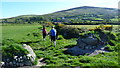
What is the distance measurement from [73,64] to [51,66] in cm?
160

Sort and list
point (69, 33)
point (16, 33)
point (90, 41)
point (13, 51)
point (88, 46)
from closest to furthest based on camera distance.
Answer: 1. point (13, 51)
2. point (88, 46)
3. point (90, 41)
4. point (69, 33)
5. point (16, 33)

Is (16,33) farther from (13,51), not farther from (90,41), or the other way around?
(13,51)

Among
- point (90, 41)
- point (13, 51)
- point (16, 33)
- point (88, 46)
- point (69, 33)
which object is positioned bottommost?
point (16, 33)

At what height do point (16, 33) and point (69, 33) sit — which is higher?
point (69, 33)

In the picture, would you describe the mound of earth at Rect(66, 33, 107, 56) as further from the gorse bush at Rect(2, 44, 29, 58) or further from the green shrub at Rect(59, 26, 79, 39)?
the green shrub at Rect(59, 26, 79, 39)

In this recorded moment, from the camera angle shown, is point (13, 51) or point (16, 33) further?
point (16, 33)

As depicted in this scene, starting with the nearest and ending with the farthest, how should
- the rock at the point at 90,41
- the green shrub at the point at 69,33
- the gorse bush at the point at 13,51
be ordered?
the gorse bush at the point at 13,51 < the rock at the point at 90,41 < the green shrub at the point at 69,33

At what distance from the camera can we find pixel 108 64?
11.5 meters

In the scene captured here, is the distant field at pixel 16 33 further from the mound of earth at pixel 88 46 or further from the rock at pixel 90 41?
the rock at pixel 90 41

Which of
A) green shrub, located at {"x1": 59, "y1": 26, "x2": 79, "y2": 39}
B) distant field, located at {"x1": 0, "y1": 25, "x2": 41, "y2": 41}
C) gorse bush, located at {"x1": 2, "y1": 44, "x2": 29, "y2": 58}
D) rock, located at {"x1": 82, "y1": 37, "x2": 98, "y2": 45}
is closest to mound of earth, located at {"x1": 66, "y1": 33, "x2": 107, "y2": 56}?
rock, located at {"x1": 82, "y1": 37, "x2": 98, "y2": 45}

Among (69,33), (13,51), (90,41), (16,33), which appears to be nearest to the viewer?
(13,51)

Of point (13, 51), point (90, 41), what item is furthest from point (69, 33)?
point (13, 51)

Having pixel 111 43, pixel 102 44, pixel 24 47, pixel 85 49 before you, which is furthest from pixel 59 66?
pixel 111 43

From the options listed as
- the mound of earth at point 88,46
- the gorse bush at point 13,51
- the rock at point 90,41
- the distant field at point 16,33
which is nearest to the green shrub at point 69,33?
the distant field at point 16,33
